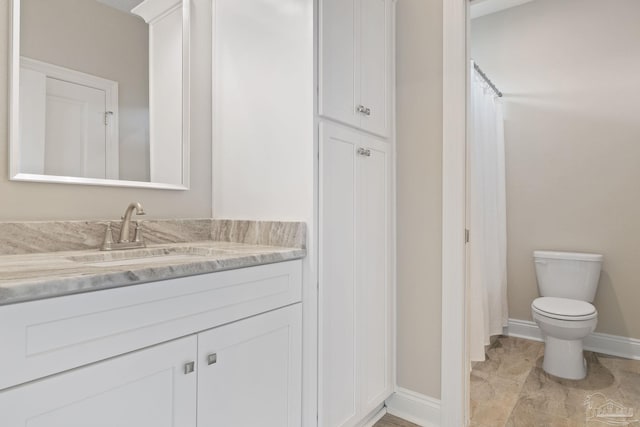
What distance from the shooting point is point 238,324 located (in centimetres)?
106

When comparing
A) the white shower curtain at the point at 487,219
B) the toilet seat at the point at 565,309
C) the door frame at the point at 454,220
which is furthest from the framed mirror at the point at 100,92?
the toilet seat at the point at 565,309

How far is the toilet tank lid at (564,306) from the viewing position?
2172mm

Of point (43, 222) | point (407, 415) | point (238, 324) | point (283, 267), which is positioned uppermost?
point (43, 222)

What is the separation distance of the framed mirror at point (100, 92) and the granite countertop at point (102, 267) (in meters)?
0.29

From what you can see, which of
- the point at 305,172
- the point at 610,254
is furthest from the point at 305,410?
the point at 610,254

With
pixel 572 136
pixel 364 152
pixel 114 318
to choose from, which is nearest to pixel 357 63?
pixel 364 152

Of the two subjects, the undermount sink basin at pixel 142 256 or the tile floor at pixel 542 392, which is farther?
the tile floor at pixel 542 392

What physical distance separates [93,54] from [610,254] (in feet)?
10.9

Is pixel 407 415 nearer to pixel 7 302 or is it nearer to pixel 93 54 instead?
pixel 7 302

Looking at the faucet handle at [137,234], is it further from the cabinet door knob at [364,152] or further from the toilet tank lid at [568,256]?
the toilet tank lid at [568,256]

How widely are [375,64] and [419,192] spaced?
25.7 inches

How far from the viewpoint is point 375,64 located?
1.67 m

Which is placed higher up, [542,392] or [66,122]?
[66,122]

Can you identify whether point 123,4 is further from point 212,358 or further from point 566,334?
point 566,334
